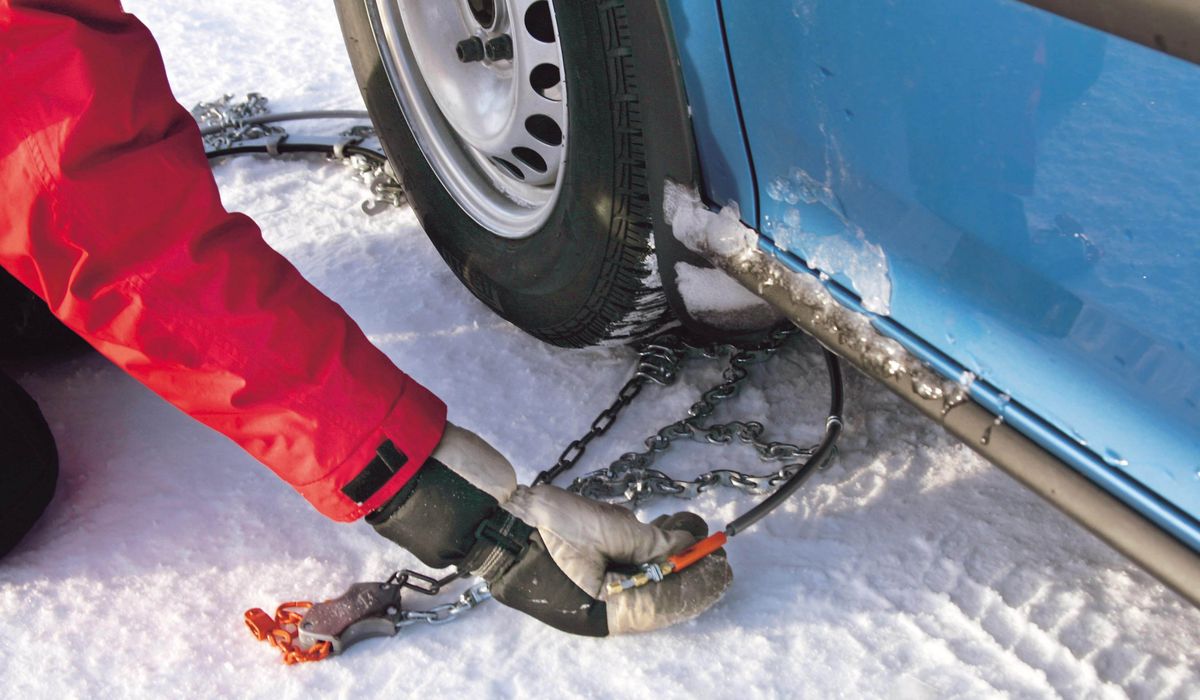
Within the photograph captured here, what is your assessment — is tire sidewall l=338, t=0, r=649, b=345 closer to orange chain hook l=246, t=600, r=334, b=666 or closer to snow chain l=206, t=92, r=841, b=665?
snow chain l=206, t=92, r=841, b=665

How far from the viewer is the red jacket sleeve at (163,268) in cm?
136

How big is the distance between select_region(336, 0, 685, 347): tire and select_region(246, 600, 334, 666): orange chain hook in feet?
2.34

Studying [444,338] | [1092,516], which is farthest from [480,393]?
[1092,516]

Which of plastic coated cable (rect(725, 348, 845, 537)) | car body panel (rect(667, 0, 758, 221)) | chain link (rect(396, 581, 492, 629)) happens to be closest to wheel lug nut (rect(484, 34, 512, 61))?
car body panel (rect(667, 0, 758, 221))

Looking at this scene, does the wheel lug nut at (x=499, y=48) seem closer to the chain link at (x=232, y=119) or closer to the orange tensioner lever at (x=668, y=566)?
→ the orange tensioner lever at (x=668, y=566)

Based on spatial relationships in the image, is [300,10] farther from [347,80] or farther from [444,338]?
[444,338]

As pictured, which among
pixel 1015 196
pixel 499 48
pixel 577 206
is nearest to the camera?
pixel 1015 196

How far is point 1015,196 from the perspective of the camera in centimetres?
116

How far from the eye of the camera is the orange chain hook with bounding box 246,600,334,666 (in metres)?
1.68

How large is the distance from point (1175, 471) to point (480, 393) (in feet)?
4.47

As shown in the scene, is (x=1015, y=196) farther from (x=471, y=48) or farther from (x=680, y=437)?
(x=471, y=48)

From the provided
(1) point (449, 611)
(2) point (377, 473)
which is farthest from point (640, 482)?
(2) point (377, 473)

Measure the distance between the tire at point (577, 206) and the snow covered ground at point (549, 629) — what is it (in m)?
0.21

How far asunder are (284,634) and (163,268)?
619 mm
